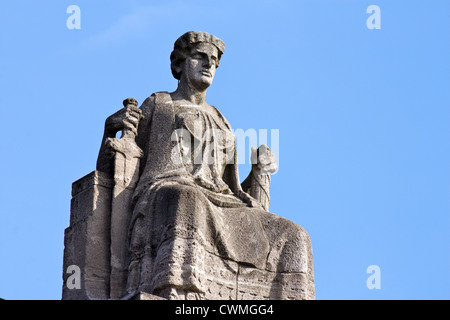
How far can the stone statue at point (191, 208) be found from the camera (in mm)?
18891

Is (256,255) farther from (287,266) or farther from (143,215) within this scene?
(143,215)

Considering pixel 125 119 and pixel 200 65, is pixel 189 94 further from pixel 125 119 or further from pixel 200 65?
pixel 125 119

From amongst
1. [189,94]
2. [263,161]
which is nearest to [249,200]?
[263,161]

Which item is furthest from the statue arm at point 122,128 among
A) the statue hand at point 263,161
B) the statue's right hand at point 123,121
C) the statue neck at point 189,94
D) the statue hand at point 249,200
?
the statue hand at point 263,161

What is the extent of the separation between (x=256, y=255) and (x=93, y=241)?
7.58 ft

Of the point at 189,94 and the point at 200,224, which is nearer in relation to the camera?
the point at 200,224

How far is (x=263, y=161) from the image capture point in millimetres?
21484

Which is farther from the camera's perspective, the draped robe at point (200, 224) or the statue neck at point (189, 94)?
the statue neck at point (189, 94)

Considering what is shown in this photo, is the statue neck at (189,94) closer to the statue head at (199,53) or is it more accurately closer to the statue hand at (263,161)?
the statue head at (199,53)

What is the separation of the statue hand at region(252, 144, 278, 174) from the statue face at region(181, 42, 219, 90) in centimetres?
132

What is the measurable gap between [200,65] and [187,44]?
0.37 m

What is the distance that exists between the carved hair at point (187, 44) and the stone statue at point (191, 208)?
0.05 ft
